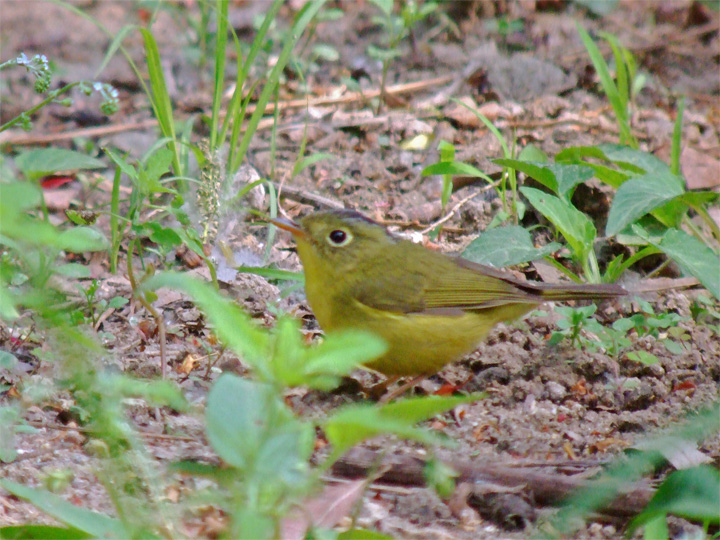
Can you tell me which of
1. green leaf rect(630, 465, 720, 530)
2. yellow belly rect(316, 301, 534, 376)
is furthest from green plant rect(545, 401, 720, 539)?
yellow belly rect(316, 301, 534, 376)

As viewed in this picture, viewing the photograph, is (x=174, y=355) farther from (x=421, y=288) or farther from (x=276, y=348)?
(x=276, y=348)

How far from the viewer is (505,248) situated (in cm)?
441

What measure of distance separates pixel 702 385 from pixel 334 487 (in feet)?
6.74

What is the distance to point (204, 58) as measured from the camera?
7.64m

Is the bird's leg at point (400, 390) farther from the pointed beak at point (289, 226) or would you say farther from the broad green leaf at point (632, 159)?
the broad green leaf at point (632, 159)

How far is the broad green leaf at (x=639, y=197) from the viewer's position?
14.3 ft

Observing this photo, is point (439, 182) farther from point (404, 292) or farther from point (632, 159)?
point (404, 292)

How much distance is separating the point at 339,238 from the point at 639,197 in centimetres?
160

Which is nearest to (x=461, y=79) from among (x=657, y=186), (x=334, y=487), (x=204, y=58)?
(x=204, y=58)

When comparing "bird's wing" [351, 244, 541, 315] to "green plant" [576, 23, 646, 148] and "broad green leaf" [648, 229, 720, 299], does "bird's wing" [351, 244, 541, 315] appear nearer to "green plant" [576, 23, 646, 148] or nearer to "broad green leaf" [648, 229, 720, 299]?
"broad green leaf" [648, 229, 720, 299]

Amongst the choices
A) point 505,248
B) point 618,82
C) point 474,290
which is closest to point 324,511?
point 474,290

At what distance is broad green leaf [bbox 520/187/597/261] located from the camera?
14.4 ft

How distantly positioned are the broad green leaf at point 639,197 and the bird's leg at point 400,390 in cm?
124

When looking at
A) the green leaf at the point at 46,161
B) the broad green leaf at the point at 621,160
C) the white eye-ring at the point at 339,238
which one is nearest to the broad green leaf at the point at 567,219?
the broad green leaf at the point at 621,160
